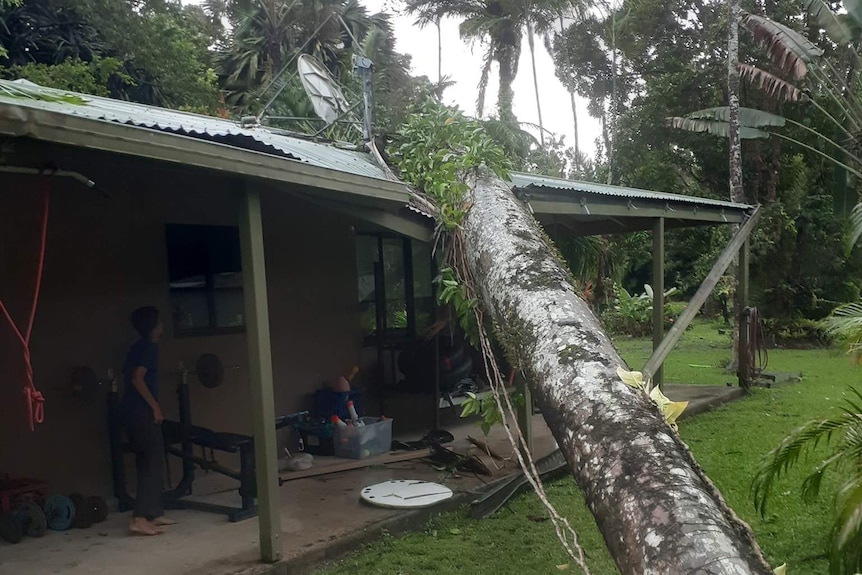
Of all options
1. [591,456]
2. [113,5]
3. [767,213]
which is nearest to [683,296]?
[767,213]

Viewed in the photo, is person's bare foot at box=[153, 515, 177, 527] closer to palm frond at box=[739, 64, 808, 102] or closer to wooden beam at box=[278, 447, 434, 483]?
wooden beam at box=[278, 447, 434, 483]

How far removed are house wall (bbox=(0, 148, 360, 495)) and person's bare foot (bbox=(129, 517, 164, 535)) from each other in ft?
2.53

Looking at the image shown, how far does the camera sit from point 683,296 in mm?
22281

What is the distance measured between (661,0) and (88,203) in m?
15.9

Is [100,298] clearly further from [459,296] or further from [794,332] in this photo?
[794,332]

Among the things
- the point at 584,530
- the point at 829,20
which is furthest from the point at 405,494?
the point at 829,20

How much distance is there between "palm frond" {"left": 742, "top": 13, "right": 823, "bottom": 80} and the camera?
11.6m

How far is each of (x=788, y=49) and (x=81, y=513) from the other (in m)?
11.5

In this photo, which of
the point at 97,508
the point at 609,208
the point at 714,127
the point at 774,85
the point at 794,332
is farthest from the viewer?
the point at 794,332

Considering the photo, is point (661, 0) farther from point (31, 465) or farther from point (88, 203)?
point (31, 465)

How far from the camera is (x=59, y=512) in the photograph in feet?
16.6

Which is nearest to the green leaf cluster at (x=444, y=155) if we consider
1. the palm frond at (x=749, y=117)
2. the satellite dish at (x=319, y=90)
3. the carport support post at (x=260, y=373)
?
the carport support post at (x=260, y=373)

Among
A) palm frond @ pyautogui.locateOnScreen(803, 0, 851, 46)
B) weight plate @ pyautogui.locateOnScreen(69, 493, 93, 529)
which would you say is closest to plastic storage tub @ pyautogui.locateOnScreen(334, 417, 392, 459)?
weight plate @ pyautogui.locateOnScreen(69, 493, 93, 529)

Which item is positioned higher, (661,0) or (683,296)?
(661,0)
